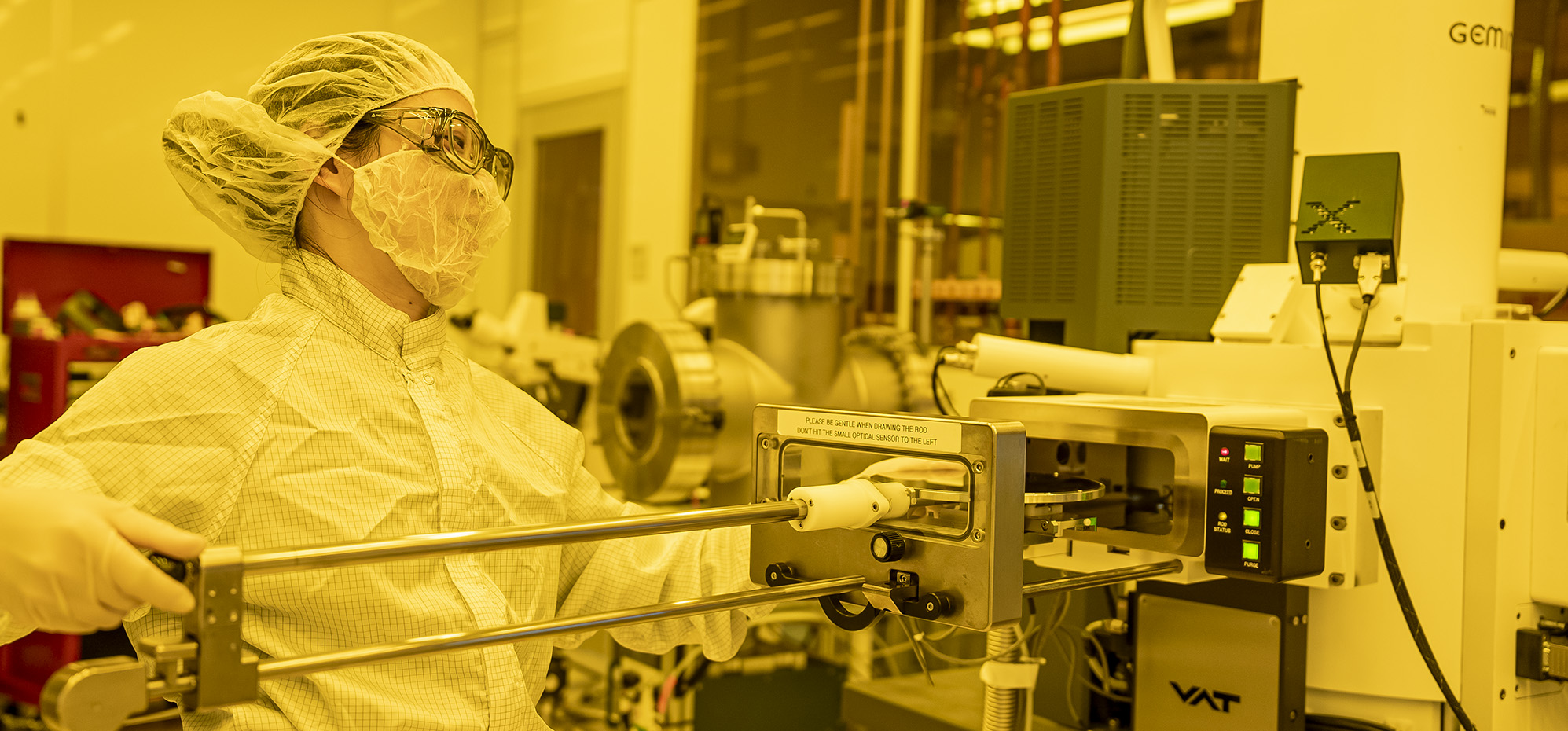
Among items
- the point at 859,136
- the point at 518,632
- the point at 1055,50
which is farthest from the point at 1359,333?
the point at 859,136

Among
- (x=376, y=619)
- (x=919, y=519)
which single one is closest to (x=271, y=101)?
(x=376, y=619)

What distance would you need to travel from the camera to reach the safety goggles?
1166mm

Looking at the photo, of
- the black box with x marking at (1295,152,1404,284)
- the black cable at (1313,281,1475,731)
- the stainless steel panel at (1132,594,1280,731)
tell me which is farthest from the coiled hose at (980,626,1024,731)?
the black box with x marking at (1295,152,1404,284)

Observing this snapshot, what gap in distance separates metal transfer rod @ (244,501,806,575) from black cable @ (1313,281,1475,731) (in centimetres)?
71

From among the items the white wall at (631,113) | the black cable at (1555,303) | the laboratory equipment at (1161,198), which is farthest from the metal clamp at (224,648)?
the white wall at (631,113)

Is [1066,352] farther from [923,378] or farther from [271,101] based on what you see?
[923,378]

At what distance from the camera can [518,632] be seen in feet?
2.40

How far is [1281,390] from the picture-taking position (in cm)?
132

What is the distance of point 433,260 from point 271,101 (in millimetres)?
227

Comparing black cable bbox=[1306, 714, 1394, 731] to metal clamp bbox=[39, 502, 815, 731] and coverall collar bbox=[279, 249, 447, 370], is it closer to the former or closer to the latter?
metal clamp bbox=[39, 502, 815, 731]

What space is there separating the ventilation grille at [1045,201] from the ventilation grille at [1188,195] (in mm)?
75

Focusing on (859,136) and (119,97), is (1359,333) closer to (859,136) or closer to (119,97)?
(859,136)

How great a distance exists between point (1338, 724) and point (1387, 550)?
21cm

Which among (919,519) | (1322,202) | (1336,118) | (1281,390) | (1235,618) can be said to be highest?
(1336,118)
